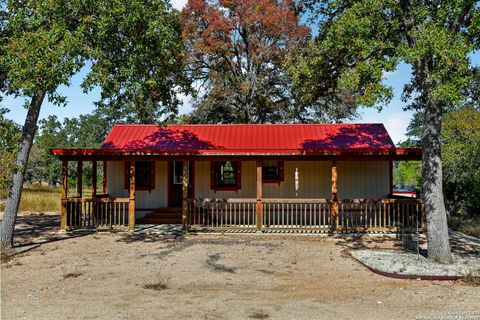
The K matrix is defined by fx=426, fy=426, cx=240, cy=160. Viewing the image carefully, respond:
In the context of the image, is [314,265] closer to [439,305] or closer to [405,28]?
[439,305]

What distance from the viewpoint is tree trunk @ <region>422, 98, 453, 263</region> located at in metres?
9.58

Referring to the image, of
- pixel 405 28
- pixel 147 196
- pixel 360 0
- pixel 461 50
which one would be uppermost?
pixel 360 0

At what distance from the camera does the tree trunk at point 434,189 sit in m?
9.58

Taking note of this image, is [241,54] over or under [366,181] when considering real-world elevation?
over

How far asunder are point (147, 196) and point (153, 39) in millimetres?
6848

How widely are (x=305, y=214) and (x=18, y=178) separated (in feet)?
27.6

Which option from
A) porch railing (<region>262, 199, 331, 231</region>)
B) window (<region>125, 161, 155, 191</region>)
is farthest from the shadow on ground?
porch railing (<region>262, 199, 331, 231</region>)

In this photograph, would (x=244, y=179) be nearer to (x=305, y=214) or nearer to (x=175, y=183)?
(x=175, y=183)

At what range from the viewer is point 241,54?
29484 mm

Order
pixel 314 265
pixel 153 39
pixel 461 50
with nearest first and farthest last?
pixel 461 50 → pixel 314 265 → pixel 153 39

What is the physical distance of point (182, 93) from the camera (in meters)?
15.0

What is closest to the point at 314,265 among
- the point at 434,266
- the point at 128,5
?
the point at 434,266

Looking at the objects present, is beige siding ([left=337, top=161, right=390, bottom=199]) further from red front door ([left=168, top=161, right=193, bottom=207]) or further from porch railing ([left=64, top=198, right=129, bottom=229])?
porch railing ([left=64, top=198, right=129, bottom=229])

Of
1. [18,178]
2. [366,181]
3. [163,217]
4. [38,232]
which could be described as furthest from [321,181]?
[38,232]
